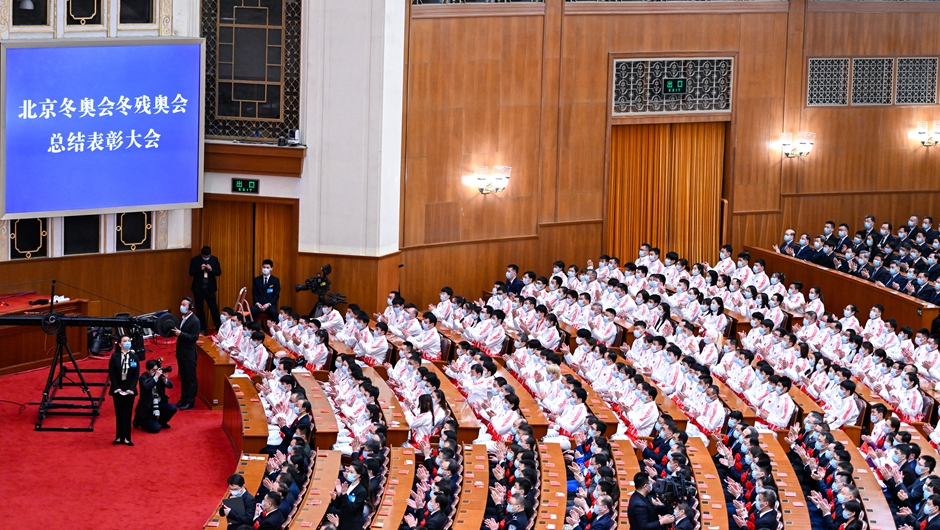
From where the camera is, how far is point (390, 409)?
583 inches

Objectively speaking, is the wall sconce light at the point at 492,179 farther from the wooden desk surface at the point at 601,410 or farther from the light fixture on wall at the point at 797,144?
the wooden desk surface at the point at 601,410

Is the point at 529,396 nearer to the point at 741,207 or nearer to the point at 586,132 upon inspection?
the point at 586,132

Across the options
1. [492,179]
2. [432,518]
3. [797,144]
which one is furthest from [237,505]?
[797,144]

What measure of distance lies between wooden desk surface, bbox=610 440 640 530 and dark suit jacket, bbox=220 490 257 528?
3.07 meters

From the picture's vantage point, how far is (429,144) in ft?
65.6

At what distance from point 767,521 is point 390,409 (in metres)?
4.59

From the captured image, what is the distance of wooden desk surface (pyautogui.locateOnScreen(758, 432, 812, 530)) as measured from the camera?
1186 cm

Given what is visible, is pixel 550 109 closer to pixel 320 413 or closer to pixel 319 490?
pixel 320 413

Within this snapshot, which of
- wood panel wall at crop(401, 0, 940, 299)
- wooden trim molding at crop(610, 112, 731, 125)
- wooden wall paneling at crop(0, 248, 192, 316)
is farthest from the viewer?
wooden trim molding at crop(610, 112, 731, 125)

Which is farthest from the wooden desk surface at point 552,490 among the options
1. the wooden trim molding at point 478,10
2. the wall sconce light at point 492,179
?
the wooden trim molding at point 478,10

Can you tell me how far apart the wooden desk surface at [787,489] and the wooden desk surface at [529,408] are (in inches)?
86.0

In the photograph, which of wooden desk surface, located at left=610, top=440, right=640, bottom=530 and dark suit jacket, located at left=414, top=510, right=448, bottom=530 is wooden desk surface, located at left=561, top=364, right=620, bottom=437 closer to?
wooden desk surface, located at left=610, top=440, right=640, bottom=530

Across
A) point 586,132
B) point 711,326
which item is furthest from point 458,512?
point 586,132

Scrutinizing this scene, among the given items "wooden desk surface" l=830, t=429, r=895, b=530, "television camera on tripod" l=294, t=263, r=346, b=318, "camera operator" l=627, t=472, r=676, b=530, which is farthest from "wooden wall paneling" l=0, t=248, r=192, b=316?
"wooden desk surface" l=830, t=429, r=895, b=530
